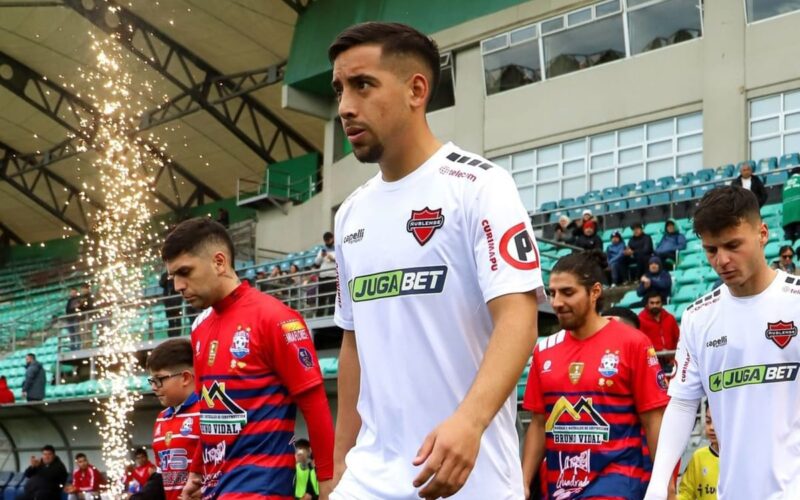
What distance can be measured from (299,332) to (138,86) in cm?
3675

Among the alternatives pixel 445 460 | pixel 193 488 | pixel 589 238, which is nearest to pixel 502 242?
pixel 445 460

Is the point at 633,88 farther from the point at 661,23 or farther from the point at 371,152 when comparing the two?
the point at 371,152

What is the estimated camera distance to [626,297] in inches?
727

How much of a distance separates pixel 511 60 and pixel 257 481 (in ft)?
82.1

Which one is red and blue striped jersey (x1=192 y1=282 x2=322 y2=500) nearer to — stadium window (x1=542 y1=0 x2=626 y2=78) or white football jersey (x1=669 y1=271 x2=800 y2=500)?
white football jersey (x1=669 y1=271 x2=800 y2=500)

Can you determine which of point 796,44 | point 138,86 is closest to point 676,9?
point 796,44

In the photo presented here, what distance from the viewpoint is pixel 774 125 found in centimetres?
2462

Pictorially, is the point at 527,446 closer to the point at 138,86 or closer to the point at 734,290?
the point at 734,290

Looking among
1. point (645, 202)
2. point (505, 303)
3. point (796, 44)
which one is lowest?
point (505, 303)

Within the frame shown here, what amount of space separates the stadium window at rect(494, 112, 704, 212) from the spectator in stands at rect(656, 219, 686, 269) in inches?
257

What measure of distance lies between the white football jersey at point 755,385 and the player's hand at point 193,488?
2573 mm

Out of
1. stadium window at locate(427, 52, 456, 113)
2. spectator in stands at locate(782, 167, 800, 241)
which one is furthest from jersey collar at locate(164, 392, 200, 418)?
stadium window at locate(427, 52, 456, 113)

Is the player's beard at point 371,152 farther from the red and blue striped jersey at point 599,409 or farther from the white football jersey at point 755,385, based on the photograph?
the red and blue striped jersey at point 599,409

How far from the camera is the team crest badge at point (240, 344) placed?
604cm
